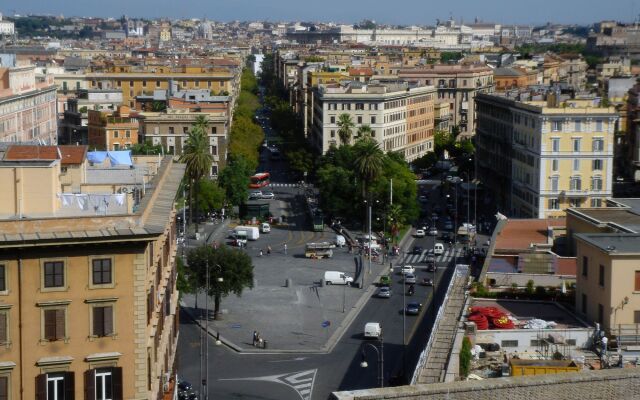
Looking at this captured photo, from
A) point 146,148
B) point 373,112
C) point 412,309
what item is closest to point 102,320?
point 412,309

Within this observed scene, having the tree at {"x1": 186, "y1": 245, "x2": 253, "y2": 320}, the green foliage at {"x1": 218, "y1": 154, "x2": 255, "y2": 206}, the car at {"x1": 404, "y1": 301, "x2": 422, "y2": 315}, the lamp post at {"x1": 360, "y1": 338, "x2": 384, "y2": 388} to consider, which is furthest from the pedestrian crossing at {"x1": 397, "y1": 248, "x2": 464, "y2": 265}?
the lamp post at {"x1": 360, "y1": 338, "x2": 384, "y2": 388}

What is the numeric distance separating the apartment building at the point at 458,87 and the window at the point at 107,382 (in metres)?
100

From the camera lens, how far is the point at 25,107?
9644cm

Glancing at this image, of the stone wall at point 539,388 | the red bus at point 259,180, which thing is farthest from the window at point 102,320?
the red bus at point 259,180

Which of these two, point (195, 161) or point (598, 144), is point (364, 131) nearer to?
point (195, 161)

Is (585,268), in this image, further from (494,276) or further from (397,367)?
(397,367)

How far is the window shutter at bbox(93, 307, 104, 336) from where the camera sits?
902 inches

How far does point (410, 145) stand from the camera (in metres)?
107

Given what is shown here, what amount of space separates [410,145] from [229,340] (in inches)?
2456

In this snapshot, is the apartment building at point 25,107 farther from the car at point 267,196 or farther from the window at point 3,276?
the window at point 3,276

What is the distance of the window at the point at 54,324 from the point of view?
2261 centimetres

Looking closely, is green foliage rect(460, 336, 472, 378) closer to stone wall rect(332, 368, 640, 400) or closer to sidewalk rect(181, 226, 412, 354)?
stone wall rect(332, 368, 640, 400)

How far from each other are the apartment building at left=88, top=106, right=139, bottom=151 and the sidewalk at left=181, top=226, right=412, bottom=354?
101 feet

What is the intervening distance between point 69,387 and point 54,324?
1.21 meters
